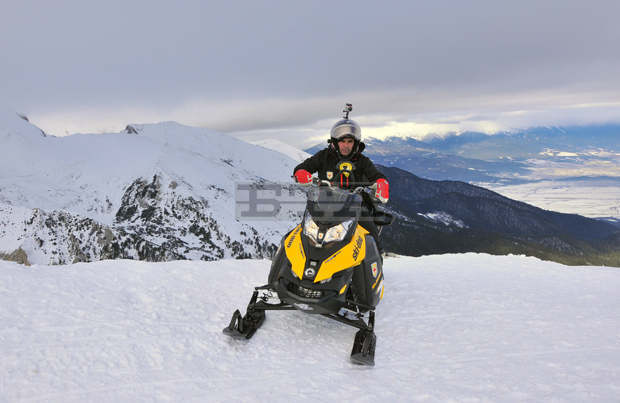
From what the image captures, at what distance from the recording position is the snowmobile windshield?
18.4 feet

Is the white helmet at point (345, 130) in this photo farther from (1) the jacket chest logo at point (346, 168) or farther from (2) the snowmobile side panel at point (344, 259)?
(2) the snowmobile side panel at point (344, 259)

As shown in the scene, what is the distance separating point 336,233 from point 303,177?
1594 mm

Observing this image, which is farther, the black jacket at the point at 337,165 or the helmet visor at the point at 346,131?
the black jacket at the point at 337,165

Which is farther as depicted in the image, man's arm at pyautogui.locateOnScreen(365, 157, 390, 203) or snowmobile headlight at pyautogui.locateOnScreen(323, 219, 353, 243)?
man's arm at pyautogui.locateOnScreen(365, 157, 390, 203)

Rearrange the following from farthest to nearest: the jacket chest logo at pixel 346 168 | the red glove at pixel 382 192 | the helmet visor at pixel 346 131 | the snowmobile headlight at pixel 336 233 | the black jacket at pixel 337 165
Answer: the black jacket at pixel 337 165 → the jacket chest logo at pixel 346 168 → the helmet visor at pixel 346 131 → the red glove at pixel 382 192 → the snowmobile headlight at pixel 336 233

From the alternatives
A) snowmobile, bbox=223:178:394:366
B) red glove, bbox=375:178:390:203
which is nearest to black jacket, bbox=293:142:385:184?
red glove, bbox=375:178:390:203

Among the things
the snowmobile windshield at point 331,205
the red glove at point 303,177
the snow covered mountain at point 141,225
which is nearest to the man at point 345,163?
the red glove at point 303,177

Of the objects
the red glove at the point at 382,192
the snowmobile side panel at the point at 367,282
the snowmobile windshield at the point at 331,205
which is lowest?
the snowmobile side panel at the point at 367,282

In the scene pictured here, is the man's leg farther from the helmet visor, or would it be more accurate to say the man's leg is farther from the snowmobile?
the helmet visor

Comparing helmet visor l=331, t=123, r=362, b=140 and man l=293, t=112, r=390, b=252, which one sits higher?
helmet visor l=331, t=123, r=362, b=140

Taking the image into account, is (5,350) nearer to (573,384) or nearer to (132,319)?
(132,319)

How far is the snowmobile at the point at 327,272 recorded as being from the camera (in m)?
5.14

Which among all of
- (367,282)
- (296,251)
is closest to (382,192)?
(367,282)

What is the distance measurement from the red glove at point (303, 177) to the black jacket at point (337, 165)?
395 millimetres
